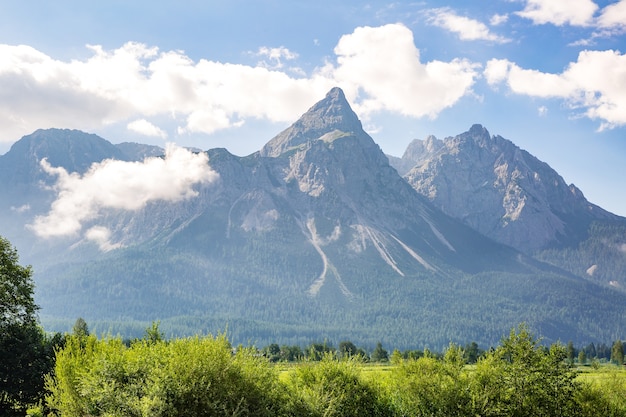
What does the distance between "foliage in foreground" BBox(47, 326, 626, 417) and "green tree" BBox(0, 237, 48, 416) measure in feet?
25.3

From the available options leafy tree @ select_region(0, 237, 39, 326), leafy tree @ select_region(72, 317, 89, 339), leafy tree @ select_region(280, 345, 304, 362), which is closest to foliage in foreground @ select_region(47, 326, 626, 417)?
leafy tree @ select_region(72, 317, 89, 339)

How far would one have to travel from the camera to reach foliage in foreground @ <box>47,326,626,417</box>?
1614 inches

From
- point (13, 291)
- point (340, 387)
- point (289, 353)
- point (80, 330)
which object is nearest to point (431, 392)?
point (340, 387)

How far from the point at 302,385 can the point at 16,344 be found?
1303 inches

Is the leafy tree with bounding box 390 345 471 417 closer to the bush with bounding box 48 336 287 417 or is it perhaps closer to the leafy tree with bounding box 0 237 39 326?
the bush with bounding box 48 336 287 417

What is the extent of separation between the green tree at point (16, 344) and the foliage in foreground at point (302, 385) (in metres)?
7.70

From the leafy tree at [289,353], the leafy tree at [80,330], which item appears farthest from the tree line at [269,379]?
the leafy tree at [289,353]

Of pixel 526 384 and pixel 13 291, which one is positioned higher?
pixel 13 291

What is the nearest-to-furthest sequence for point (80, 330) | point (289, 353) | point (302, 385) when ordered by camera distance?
point (302, 385), point (80, 330), point (289, 353)

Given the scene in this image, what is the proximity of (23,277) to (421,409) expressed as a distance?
46.8 meters

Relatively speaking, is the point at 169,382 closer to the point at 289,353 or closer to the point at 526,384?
the point at 526,384

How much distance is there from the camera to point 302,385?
57.0 m

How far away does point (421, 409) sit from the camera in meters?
58.7

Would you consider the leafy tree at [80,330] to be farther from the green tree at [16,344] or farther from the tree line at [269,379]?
the green tree at [16,344]
